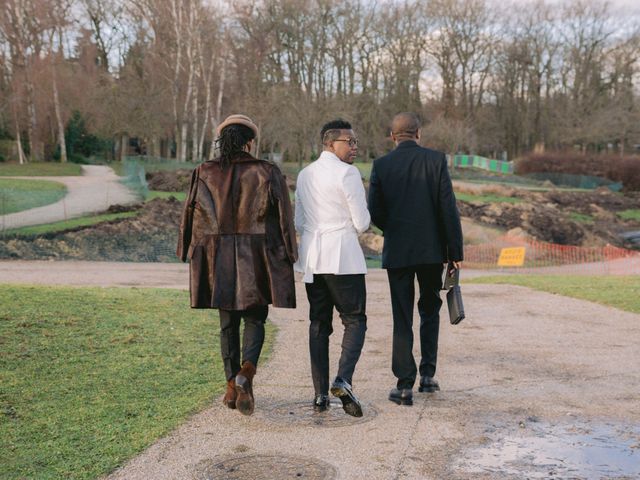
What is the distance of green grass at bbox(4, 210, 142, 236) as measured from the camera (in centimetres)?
2439

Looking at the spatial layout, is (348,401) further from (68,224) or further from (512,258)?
(512,258)

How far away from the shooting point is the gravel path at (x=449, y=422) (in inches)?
180

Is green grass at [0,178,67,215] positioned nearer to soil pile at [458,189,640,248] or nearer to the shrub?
soil pile at [458,189,640,248]

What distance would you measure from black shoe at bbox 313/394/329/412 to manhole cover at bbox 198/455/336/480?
1.03 metres

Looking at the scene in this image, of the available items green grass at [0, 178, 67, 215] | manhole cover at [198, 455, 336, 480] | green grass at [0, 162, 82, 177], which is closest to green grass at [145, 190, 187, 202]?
green grass at [0, 178, 67, 215]

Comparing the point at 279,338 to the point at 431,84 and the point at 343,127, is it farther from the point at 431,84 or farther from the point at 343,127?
the point at 431,84

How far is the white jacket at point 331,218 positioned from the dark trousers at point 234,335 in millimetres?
411

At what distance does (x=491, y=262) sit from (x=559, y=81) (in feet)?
186

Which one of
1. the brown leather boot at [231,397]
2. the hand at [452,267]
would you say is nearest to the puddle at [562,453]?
the hand at [452,267]

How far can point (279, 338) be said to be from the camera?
914 cm

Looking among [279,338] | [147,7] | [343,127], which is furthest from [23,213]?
[147,7]

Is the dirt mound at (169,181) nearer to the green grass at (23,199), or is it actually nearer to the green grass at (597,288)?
the green grass at (23,199)

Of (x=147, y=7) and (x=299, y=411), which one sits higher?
(x=147, y=7)

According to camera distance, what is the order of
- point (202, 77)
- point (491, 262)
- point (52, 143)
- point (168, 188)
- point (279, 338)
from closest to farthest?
point (279, 338)
point (491, 262)
point (168, 188)
point (202, 77)
point (52, 143)
